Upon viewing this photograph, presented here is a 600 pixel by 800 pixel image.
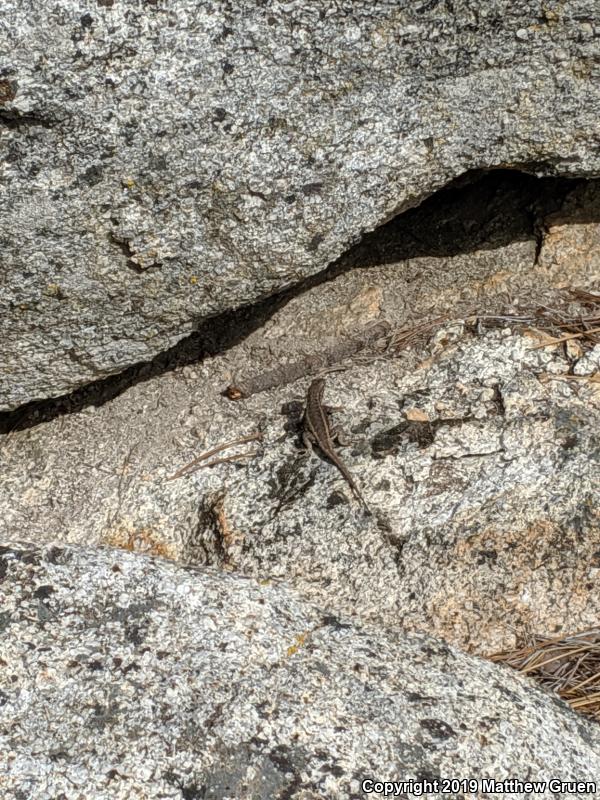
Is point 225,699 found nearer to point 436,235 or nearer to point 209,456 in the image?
point 209,456

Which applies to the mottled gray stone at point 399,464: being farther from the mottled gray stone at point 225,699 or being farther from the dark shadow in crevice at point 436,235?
the mottled gray stone at point 225,699

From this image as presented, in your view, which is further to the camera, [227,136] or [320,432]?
[320,432]

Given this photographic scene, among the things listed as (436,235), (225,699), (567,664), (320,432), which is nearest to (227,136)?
(320,432)

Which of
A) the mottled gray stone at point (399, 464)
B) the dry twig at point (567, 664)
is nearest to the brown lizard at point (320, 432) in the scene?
the mottled gray stone at point (399, 464)

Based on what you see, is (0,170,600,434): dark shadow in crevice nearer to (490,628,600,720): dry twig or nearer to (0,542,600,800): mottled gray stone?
(0,542,600,800): mottled gray stone

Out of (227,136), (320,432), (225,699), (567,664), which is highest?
(227,136)
